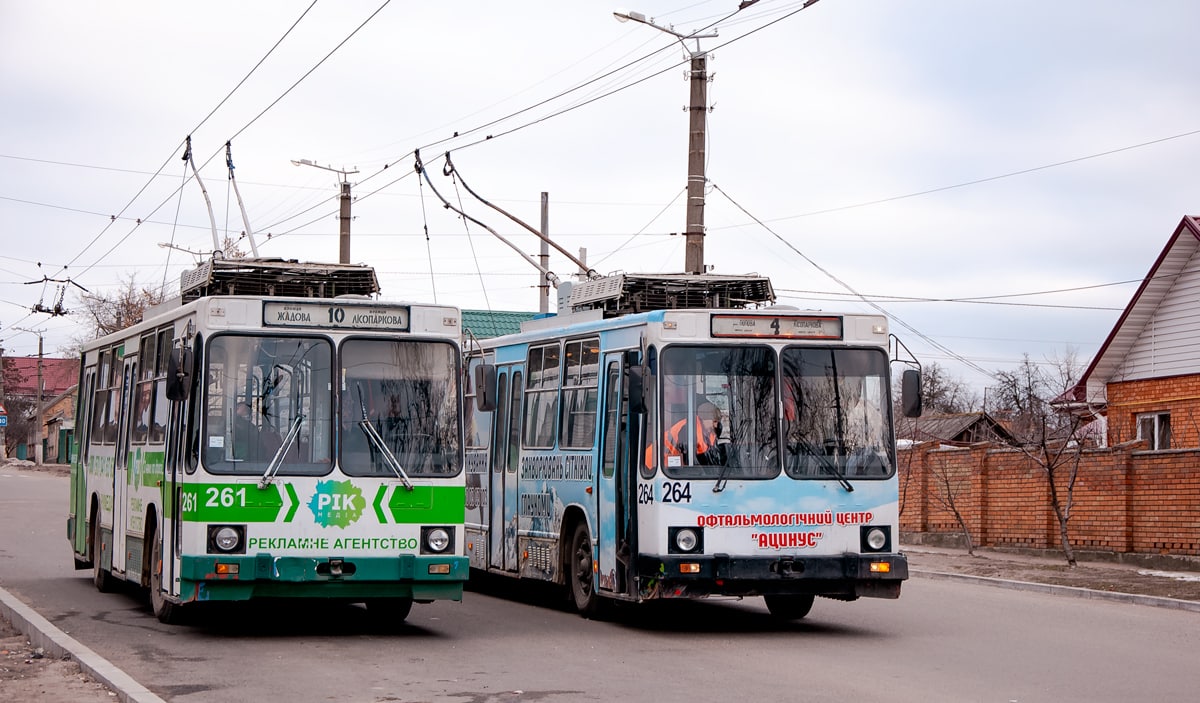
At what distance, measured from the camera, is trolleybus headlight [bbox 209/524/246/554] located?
13.0 meters

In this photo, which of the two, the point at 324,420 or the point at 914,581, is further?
the point at 914,581

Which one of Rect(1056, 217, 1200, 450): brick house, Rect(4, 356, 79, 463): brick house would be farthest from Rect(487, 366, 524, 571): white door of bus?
Rect(4, 356, 79, 463): brick house

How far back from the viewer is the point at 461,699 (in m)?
10.2

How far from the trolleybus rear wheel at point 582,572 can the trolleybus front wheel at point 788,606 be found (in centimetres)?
183

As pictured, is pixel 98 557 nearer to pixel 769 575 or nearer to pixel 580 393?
pixel 580 393

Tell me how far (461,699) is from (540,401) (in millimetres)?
7220

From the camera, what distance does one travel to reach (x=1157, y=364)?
29500mm

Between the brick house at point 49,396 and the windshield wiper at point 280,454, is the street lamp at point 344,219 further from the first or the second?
the brick house at point 49,396

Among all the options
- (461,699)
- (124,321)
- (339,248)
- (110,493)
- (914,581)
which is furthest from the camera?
(124,321)

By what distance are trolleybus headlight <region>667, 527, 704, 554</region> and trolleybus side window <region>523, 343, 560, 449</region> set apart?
3.04 metres

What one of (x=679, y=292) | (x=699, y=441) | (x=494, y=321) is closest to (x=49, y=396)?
(x=494, y=321)

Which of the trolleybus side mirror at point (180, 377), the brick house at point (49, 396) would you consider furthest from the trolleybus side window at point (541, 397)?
the brick house at point (49, 396)

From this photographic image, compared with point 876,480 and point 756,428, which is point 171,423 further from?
point 876,480

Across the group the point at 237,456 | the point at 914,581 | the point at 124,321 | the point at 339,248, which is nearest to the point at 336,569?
the point at 237,456
